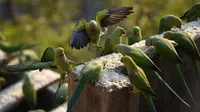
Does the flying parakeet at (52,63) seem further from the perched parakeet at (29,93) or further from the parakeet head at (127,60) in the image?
the perched parakeet at (29,93)

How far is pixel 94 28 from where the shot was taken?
112 cm

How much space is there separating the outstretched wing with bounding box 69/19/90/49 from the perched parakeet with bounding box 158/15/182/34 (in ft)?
0.77

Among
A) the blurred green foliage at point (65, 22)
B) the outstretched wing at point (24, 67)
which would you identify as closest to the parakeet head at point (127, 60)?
the outstretched wing at point (24, 67)

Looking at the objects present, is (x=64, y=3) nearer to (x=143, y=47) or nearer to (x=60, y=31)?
(x=60, y=31)

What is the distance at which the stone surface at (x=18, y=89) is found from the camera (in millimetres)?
1625

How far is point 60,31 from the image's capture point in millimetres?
2807

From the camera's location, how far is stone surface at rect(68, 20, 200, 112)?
0.97 m

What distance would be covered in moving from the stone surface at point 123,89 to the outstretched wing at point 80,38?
0.08m

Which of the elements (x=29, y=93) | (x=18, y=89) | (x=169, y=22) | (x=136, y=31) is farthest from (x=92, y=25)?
(x=18, y=89)

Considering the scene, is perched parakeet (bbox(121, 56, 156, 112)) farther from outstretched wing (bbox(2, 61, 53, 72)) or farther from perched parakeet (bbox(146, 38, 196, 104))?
outstretched wing (bbox(2, 61, 53, 72))

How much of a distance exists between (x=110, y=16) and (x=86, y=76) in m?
0.32

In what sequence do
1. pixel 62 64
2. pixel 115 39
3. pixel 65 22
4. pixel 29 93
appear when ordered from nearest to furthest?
pixel 62 64 → pixel 115 39 → pixel 29 93 → pixel 65 22

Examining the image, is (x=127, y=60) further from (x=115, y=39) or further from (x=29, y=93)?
(x=29, y=93)

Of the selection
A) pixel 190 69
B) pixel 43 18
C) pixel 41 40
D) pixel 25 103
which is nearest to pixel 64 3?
pixel 43 18
